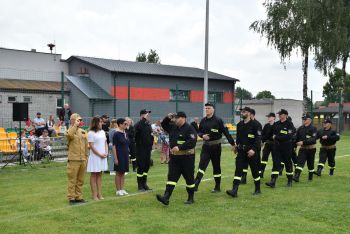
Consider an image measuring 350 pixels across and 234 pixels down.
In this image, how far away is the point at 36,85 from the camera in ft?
103

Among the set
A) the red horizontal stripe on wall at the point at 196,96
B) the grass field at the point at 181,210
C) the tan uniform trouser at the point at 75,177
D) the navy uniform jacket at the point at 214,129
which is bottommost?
the grass field at the point at 181,210

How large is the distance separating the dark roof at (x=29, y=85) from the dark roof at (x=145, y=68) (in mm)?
4244

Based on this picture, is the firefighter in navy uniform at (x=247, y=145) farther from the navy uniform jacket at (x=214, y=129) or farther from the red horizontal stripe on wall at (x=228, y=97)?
the red horizontal stripe on wall at (x=228, y=97)

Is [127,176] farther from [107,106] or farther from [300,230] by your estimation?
[107,106]

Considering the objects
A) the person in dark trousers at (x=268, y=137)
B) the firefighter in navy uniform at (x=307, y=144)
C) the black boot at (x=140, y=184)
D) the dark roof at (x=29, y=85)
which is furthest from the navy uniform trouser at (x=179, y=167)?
the dark roof at (x=29, y=85)

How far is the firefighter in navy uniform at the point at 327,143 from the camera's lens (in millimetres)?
13359

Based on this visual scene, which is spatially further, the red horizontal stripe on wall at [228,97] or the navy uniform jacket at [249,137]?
the red horizontal stripe on wall at [228,97]

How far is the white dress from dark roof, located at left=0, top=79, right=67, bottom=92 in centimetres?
2082

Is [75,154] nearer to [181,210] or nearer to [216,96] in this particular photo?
[181,210]

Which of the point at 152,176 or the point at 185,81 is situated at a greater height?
the point at 185,81

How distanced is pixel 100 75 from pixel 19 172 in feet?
68.9

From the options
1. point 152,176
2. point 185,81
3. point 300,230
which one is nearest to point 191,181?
point 300,230

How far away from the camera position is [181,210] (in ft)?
27.7

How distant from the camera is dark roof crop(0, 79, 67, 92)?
28.9 meters
